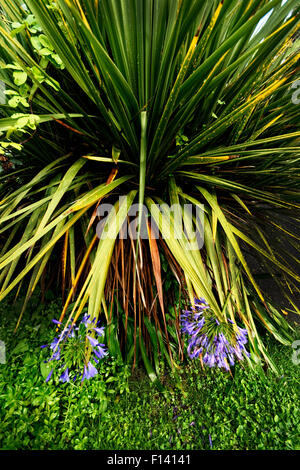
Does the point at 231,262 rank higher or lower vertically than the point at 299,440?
higher

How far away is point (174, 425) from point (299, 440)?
0.54 metres

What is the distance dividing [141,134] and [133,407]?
4.02 feet

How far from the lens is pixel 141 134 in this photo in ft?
3.23

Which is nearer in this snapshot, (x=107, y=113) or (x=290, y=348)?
(x=107, y=113)

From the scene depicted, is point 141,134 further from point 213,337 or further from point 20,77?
point 213,337

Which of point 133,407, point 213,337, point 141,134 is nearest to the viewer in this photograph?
point 213,337

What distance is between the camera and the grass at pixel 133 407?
1.02 m

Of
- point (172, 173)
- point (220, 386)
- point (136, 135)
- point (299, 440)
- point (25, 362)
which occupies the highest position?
point (136, 135)

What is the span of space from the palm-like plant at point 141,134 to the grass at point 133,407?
0.17m

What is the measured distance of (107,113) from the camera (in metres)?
1.07

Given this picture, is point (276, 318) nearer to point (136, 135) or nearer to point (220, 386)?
point (220, 386)

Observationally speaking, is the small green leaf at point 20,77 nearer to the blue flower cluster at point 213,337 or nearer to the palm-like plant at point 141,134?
the palm-like plant at point 141,134

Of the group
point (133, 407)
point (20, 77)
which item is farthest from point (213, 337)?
point (20, 77)
